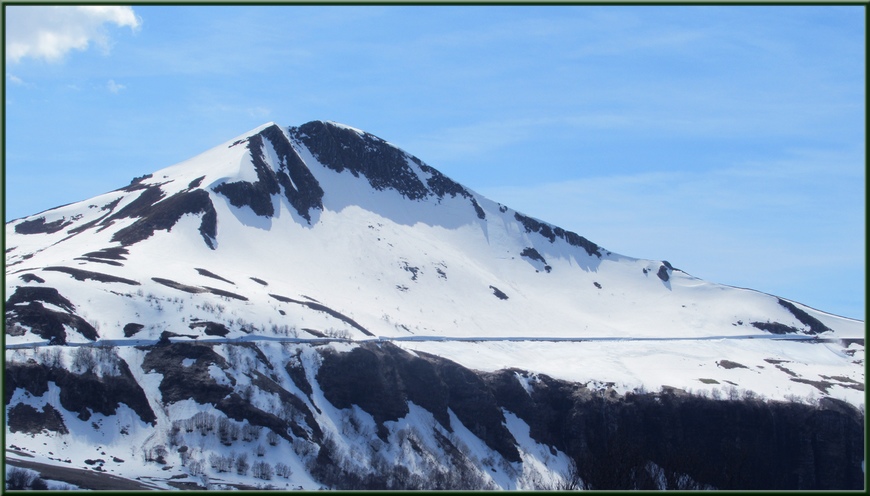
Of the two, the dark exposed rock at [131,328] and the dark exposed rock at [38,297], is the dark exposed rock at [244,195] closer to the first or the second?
the dark exposed rock at [131,328]

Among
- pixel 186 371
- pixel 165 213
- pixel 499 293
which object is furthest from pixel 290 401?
pixel 499 293

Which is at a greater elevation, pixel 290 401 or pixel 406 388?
pixel 406 388

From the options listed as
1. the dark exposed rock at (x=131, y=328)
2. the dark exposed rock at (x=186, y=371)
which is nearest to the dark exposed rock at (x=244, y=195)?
the dark exposed rock at (x=131, y=328)

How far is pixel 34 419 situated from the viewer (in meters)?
98.8

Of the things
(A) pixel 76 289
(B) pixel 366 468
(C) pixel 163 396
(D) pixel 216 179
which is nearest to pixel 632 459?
(B) pixel 366 468

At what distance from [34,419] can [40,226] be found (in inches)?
3822

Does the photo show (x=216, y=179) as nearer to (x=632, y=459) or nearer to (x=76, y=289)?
(x=76, y=289)

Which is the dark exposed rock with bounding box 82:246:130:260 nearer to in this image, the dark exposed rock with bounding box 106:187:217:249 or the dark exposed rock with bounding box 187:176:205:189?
the dark exposed rock with bounding box 106:187:217:249

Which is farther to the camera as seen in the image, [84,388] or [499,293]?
[499,293]

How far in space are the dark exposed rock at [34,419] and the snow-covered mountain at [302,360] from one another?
0.87 ft

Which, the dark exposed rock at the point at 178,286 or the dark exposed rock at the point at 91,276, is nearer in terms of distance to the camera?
the dark exposed rock at the point at 91,276

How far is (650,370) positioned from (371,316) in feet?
162

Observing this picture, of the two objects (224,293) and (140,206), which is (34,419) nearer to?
(224,293)

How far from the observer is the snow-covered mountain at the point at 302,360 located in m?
104
